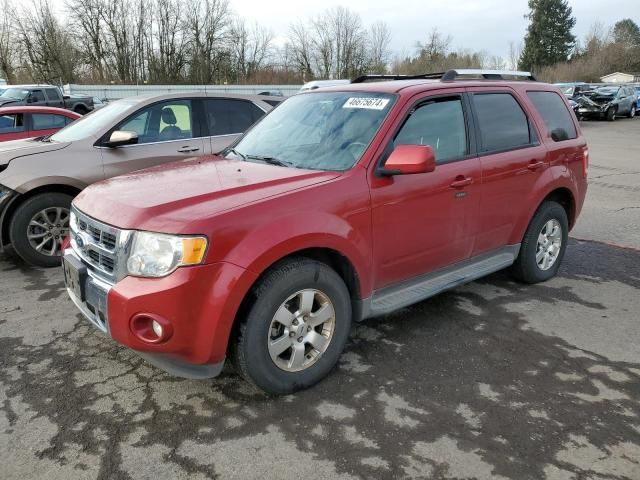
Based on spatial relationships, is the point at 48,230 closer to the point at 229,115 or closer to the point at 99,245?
the point at 229,115

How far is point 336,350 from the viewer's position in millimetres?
3252

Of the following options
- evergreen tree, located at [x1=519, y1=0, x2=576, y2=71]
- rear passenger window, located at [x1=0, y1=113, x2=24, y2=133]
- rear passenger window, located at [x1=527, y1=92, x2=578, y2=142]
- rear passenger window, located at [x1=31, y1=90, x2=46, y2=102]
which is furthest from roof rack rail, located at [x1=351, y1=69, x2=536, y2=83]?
evergreen tree, located at [x1=519, y1=0, x2=576, y2=71]

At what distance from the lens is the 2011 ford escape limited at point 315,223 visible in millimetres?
2686

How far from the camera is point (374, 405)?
2998 millimetres

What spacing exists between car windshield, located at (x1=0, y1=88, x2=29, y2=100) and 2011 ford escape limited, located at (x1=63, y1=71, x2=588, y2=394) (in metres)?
20.5

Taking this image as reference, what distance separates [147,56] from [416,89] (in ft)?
180

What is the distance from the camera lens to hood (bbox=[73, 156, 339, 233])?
2.74 metres

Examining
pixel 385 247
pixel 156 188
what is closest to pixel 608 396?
pixel 385 247

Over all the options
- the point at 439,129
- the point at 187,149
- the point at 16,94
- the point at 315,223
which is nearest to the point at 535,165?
the point at 439,129

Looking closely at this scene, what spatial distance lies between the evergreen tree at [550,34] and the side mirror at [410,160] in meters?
79.1

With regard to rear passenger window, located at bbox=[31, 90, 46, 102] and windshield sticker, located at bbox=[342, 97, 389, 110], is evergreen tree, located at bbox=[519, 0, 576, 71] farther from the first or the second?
windshield sticker, located at bbox=[342, 97, 389, 110]

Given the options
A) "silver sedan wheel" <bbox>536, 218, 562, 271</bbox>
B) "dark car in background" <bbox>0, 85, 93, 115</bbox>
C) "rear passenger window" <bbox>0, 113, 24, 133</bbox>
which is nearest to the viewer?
"silver sedan wheel" <bbox>536, 218, 562, 271</bbox>

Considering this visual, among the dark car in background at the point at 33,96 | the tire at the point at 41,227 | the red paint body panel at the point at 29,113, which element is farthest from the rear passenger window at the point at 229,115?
the dark car in background at the point at 33,96

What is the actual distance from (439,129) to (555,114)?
68.0 inches
